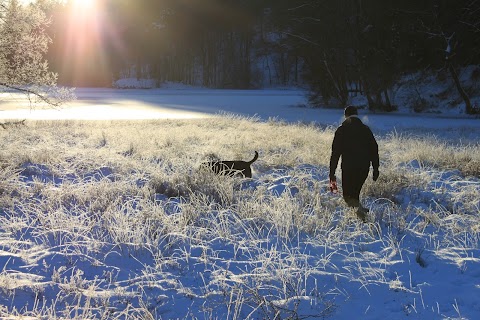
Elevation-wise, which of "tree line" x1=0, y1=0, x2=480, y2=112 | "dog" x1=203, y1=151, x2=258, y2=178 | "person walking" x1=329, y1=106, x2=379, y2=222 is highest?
"tree line" x1=0, y1=0, x2=480, y2=112

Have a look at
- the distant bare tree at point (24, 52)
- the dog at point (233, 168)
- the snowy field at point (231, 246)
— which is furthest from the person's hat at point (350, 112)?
the distant bare tree at point (24, 52)

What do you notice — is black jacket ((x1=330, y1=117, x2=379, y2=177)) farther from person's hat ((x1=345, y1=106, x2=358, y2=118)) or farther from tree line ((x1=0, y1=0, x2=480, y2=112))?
tree line ((x1=0, y1=0, x2=480, y2=112))

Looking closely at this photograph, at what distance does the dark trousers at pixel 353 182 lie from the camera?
5473 mm

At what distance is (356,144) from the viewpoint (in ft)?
17.7

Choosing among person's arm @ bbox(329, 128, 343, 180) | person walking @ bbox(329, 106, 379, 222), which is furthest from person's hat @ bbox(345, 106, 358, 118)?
person's arm @ bbox(329, 128, 343, 180)

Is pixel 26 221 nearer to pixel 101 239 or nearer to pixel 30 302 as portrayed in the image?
pixel 101 239

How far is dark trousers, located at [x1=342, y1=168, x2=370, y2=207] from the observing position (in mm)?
5473

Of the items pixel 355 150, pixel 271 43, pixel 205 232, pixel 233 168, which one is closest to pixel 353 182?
pixel 355 150

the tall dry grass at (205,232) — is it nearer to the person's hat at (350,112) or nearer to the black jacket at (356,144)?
the black jacket at (356,144)

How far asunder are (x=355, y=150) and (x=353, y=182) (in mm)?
448

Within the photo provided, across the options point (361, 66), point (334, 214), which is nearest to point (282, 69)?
point (361, 66)

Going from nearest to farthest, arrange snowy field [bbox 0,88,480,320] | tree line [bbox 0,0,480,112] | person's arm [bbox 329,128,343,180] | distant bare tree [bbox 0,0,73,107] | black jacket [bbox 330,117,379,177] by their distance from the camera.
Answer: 1. snowy field [bbox 0,88,480,320]
2. black jacket [bbox 330,117,379,177]
3. person's arm [bbox 329,128,343,180]
4. distant bare tree [bbox 0,0,73,107]
5. tree line [bbox 0,0,480,112]

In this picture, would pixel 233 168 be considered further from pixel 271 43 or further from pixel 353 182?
pixel 271 43

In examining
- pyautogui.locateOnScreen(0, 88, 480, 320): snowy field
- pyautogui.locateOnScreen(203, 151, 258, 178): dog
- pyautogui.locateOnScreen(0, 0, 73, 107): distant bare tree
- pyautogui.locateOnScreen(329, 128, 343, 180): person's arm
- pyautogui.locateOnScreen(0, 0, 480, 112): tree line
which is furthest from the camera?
pyautogui.locateOnScreen(0, 0, 480, 112): tree line
